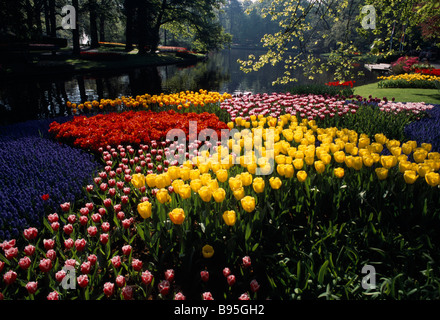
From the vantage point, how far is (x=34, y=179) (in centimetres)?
387

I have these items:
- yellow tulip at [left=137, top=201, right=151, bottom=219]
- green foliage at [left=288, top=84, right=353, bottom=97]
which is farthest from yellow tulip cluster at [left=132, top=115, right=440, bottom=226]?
green foliage at [left=288, top=84, right=353, bottom=97]

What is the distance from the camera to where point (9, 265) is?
252 cm

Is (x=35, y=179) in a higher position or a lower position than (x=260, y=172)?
lower

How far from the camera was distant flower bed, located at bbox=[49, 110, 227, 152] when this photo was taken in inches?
213

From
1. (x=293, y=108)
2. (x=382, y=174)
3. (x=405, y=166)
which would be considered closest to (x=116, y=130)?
(x=382, y=174)

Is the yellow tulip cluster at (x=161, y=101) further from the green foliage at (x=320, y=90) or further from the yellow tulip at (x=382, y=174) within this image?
the yellow tulip at (x=382, y=174)

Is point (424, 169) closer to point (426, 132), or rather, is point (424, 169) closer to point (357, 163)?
point (357, 163)

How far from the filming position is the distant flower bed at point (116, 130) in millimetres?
5418

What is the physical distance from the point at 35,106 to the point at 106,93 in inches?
172

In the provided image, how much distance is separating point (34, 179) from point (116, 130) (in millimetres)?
2111
